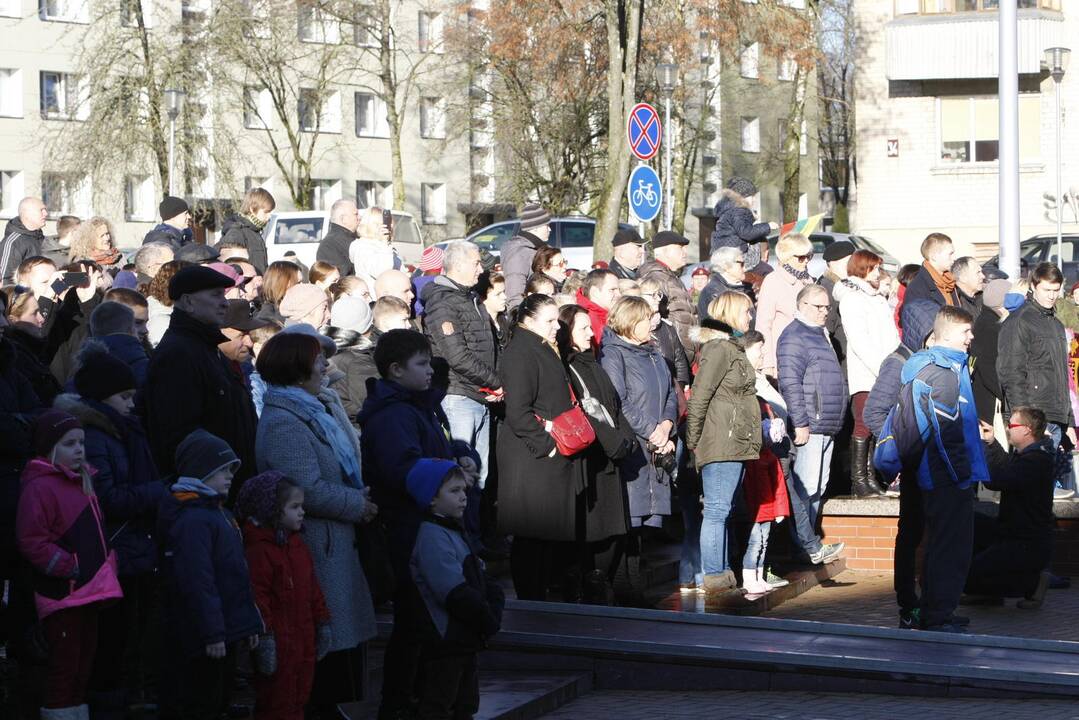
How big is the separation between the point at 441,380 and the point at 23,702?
3347mm

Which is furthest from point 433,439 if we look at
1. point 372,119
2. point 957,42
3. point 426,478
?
point 372,119

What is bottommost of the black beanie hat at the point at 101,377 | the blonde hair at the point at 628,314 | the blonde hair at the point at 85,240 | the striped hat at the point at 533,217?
the black beanie hat at the point at 101,377

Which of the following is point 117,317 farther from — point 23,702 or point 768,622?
point 768,622

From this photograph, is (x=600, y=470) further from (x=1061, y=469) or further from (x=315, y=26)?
(x=315, y=26)

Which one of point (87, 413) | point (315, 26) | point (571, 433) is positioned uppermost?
point (315, 26)

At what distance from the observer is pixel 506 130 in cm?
5284

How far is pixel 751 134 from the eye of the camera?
66.1 m

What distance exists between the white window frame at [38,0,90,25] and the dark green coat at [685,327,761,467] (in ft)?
148

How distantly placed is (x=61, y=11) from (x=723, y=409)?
4627 centimetres

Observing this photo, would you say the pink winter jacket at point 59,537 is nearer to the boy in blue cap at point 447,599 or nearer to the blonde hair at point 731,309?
the boy in blue cap at point 447,599

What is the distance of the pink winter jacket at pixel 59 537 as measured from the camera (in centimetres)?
729

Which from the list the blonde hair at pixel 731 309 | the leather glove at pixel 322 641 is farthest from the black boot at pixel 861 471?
the leather glove at pixel 322 641

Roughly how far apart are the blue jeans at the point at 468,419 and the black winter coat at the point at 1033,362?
5.14 meters

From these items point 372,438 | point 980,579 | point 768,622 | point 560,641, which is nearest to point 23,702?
point 372,438
